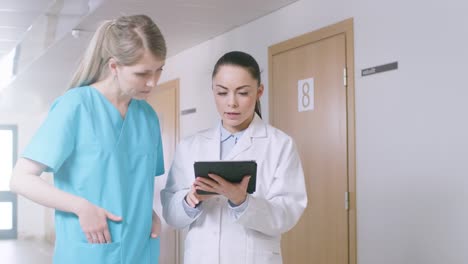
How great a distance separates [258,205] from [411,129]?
1.52 metres

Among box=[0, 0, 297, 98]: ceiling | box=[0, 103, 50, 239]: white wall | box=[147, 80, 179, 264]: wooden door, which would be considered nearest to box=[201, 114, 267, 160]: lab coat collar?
box=[0, 0, 297, 98]: ceiling

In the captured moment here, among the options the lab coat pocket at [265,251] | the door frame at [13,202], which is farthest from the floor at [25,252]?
the lab coat pocket at [265,251]

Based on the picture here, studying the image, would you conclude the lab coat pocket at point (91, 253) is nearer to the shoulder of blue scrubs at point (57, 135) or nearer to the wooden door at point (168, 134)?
the shoulder of blue scrubs at point (57, 135)

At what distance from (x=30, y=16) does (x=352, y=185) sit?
2826mm

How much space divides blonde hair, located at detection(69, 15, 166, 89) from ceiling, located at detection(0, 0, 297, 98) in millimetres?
2409

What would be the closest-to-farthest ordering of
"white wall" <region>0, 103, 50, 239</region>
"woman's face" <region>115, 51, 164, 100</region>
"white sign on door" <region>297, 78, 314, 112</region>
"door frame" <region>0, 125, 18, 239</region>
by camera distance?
"woman's face" <region>115, 51, 164, 100</region>
"white sign on door" <region>297, 78, 314, 112</region>
"door frame" <region>0, 125, 18, 239</region>
"white wall" <region>0, 103, 50, 239</region>

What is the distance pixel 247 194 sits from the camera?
5.40 feet

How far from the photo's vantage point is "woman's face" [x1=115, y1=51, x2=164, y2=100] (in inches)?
60.1

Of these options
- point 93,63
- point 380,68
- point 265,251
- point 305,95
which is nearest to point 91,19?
point 305,95

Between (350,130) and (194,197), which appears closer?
(194,197)

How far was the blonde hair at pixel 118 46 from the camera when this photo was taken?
152 cm

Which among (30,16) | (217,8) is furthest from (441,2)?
(30,16)

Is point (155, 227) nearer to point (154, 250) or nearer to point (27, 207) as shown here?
point (154, 250)

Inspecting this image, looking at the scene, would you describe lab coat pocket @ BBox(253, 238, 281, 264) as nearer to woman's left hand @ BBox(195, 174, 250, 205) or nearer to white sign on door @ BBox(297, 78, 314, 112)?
woman's left hand @ BBox(195, 174, 250, 205)
